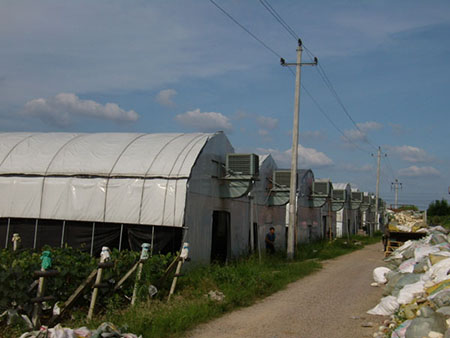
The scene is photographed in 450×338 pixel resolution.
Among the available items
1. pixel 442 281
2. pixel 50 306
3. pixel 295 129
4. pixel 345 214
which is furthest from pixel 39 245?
pixel 345 214

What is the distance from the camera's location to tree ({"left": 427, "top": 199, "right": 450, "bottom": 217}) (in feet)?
226

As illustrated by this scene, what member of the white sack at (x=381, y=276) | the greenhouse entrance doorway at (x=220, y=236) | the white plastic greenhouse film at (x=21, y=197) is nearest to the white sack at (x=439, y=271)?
the white sack at (x=381, y=276)

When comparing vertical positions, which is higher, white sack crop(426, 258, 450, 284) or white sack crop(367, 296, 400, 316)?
white sack crop(426, 258, 450, 284)

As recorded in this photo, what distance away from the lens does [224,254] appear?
56.6ft

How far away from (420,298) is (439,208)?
221 feet

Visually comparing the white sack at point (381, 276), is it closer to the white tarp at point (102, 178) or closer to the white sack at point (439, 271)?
the white sack at point (439, 271)

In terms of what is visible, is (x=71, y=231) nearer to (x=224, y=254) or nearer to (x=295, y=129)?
(x=224, y=254)

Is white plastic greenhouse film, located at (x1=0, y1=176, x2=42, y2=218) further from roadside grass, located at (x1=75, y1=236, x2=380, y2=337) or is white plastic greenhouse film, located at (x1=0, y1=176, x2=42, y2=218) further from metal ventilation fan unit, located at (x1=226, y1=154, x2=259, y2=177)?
metal ventilation fan unit, located at (x1=226, y1=154, x2=259, y2=177)

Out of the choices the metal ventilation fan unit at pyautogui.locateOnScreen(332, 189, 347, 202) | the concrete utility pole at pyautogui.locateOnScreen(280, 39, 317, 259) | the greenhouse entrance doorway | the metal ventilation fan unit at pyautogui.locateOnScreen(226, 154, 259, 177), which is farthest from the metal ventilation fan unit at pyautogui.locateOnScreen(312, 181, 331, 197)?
the metal ventilation fan unit at pyautogui.locateOnScreen(226, 154, 259, 177)

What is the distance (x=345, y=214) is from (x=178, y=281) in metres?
30.8

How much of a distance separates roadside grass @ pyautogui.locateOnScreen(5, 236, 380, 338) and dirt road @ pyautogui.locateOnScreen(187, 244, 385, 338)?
0.26 metres

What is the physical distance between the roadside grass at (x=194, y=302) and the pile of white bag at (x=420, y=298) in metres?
2.65

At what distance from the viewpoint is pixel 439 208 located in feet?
230

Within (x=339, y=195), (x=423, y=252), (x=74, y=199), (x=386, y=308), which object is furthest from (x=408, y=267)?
(x=339, y=195)
